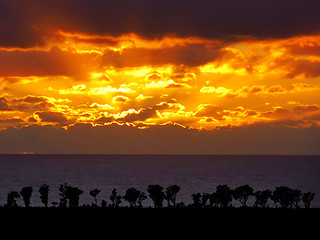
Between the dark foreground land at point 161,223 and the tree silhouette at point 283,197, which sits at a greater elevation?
the tree silhouette at point 283,197

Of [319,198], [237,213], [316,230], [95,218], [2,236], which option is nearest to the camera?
[2,236]

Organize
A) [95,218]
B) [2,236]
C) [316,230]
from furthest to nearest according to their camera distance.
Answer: [95,218] < [316,230] < [2,236]

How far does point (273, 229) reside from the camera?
5353cm

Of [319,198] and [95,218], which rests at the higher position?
[319,198]

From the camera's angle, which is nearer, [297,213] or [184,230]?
[184,230]

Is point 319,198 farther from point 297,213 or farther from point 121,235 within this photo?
point 121,235

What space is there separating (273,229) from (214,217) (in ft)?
28.1

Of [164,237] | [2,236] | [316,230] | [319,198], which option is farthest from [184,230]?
[319,198]

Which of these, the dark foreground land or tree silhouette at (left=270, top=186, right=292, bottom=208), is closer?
the dark foreground land

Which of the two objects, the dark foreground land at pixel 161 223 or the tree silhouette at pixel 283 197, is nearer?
the dark foreground land at pixel 161 223

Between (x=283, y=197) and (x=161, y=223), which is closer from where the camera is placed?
(x=161, y=223)

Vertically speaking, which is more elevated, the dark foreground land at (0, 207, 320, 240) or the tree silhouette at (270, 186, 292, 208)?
the tree silhouette at (270, 186, 292, 208)

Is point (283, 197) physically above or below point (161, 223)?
above

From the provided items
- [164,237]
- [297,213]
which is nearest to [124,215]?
[164,237]
